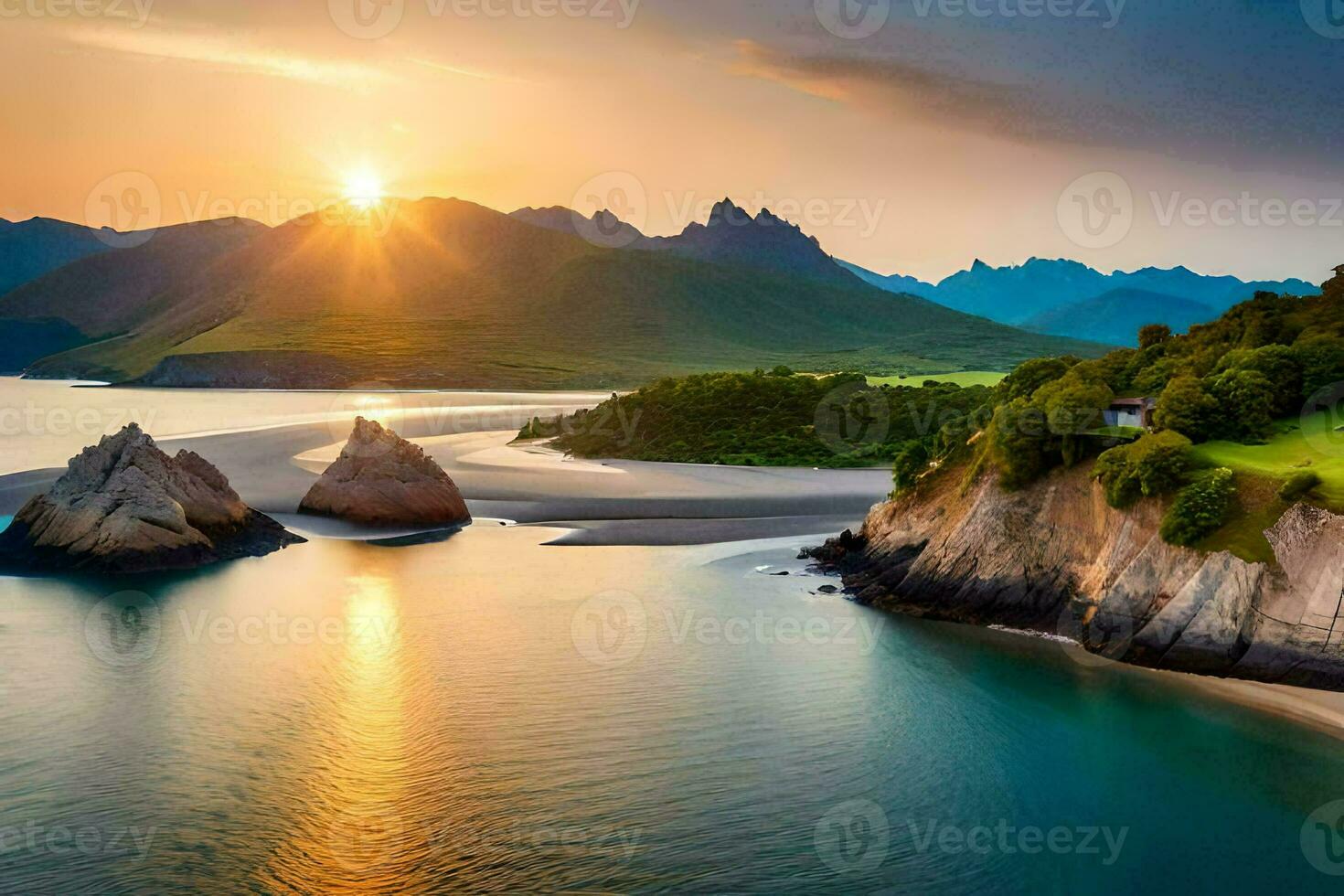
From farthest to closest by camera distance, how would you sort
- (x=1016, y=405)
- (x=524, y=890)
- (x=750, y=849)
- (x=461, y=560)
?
1. (x=461, y=560)
2. (x=1016, y=405)
3. (x=750, y=849)
4. (x=524, y=890)

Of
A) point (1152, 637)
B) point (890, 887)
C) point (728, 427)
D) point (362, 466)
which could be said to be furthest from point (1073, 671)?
point (728, 427)

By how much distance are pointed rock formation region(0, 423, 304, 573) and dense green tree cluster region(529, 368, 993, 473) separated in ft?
142

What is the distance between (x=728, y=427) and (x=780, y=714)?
6052 cm

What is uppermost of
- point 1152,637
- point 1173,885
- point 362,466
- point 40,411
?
point 40,411

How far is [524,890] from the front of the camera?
56.1 feet

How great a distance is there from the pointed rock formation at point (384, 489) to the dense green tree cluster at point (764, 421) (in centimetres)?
3091

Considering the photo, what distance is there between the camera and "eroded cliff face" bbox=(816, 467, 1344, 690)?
2544 cm

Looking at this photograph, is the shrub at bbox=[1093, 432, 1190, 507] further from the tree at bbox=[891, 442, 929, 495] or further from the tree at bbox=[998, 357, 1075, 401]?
the tree at bbox=[891, 442, 929, 495]

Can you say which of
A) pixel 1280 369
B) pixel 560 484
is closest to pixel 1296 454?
pixel 1280 369

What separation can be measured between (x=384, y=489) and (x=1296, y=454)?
1467 inches

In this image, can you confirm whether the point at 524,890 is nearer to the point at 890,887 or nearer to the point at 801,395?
the point at 890,887

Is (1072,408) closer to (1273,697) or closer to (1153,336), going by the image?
(1153,336)

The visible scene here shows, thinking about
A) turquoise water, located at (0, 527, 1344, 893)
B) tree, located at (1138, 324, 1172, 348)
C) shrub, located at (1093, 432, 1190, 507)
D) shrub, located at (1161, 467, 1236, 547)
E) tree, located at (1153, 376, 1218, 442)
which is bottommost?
turquoise water, located at (0, 527, 1344, 893)

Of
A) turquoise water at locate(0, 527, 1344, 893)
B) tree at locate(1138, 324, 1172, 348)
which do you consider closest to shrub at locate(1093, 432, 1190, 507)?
turquoise water at locate(0, 527, 1344, 893)
